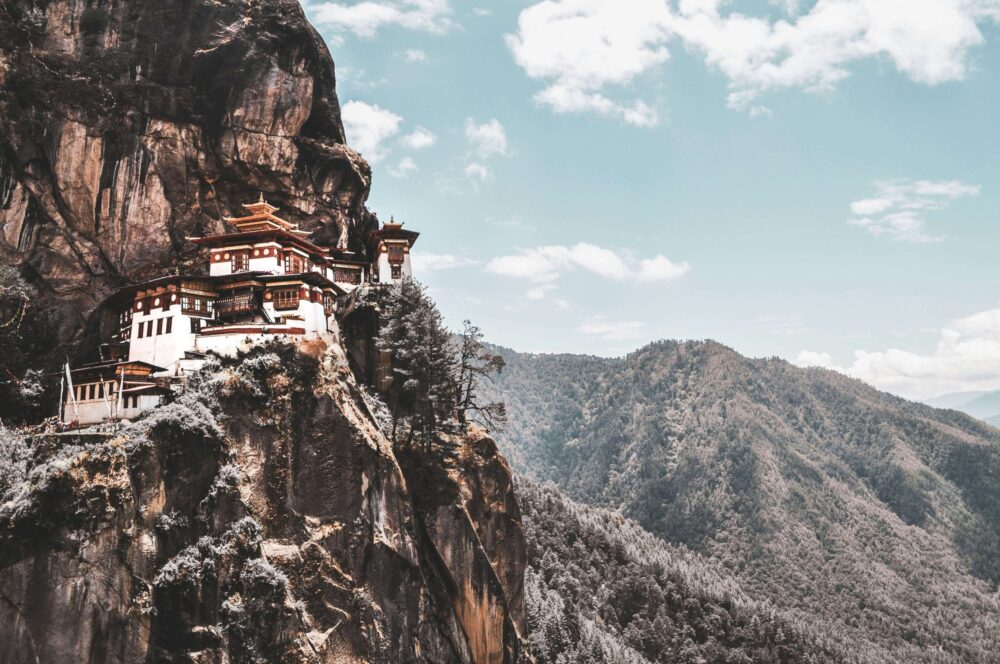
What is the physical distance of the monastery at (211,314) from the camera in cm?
4728

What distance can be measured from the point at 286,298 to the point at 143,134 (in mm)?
20890

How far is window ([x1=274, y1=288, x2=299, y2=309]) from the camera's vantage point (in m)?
55.7

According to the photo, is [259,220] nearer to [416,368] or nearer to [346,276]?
[346,276]

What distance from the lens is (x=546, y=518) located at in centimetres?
13850

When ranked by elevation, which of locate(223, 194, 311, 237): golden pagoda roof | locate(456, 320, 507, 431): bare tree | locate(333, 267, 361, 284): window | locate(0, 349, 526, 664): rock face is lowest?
locate(0, 349, 526, 664): rock face

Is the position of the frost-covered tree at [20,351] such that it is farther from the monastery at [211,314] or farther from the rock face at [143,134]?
the monastery at [211,314]

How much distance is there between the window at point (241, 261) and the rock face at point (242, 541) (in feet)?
52.0

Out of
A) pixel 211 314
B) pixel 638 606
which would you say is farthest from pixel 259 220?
pixel 638 606

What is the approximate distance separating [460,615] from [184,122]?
47289mm

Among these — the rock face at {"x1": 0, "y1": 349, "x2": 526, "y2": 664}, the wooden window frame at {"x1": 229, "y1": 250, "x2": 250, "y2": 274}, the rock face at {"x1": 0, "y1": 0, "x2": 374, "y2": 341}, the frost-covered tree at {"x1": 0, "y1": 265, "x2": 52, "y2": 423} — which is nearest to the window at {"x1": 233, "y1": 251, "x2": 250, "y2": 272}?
the wooden window frame at {"x1": 229, "y1": 250, "x2": 250, "y2": 274}

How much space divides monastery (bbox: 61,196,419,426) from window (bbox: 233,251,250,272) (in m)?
0.08

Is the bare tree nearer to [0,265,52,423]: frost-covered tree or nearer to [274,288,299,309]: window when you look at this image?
[274,288,299,309]: window

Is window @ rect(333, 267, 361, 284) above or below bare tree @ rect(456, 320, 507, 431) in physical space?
above

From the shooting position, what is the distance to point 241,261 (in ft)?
194
